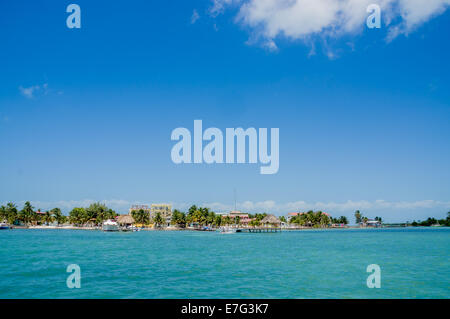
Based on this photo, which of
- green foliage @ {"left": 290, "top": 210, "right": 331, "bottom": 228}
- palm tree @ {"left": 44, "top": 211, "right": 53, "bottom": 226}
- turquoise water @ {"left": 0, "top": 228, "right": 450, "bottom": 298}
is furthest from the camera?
green foliage @ {"left": 290, "top": 210, "right": 331, "bottom": 228}

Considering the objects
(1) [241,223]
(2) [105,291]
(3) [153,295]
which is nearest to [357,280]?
(3) [153,295]

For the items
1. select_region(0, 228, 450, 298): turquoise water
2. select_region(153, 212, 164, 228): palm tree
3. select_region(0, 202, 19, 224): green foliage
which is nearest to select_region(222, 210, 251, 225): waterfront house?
select_region(153, 212, 164, 228): palm tree

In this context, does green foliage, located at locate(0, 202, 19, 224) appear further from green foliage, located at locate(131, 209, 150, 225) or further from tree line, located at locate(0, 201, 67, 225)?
green foliage, located at locate(131, 209, 150, 225)

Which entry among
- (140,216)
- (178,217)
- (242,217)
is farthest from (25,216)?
(242,217)

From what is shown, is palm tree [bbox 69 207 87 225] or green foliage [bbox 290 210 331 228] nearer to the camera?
palm tree [bbox 69 207 87 225]

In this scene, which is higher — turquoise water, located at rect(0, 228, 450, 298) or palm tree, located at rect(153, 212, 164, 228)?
turquoise water, located at rect(0, 228, 450, 298)

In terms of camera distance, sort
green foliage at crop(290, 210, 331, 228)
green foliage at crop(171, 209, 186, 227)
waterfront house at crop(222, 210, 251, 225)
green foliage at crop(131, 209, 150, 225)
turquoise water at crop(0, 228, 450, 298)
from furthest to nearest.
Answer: green foliage at crop(290, 210, 331, 228) < waterfront house at crop(222, 210, 251, 225) < green foliage at crop(171, 209, 186, 227) < green foliage at crop(131, 209, 150, 225) < turquoise water at crop(0, 228, 450, 298)

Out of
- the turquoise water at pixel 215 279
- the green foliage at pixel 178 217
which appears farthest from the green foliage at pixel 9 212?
the turquoise water at pixel 215 279

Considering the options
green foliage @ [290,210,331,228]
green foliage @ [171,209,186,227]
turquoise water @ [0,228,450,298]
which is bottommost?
green foliage @ [290,210,331,228]

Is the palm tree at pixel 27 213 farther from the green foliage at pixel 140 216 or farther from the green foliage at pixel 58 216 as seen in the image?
the green foliage at pixel 140 216

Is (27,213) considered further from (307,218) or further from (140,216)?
(307,218)

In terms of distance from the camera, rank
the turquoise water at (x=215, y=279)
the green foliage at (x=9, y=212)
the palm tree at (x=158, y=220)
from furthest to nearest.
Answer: the palm tree at (x=158, y=220)
the green foliage at (x=9, y=212)
the turquoise water at (x=215, y=279)

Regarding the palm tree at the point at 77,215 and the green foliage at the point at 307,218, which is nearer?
the palm tree at the point at 77,215
